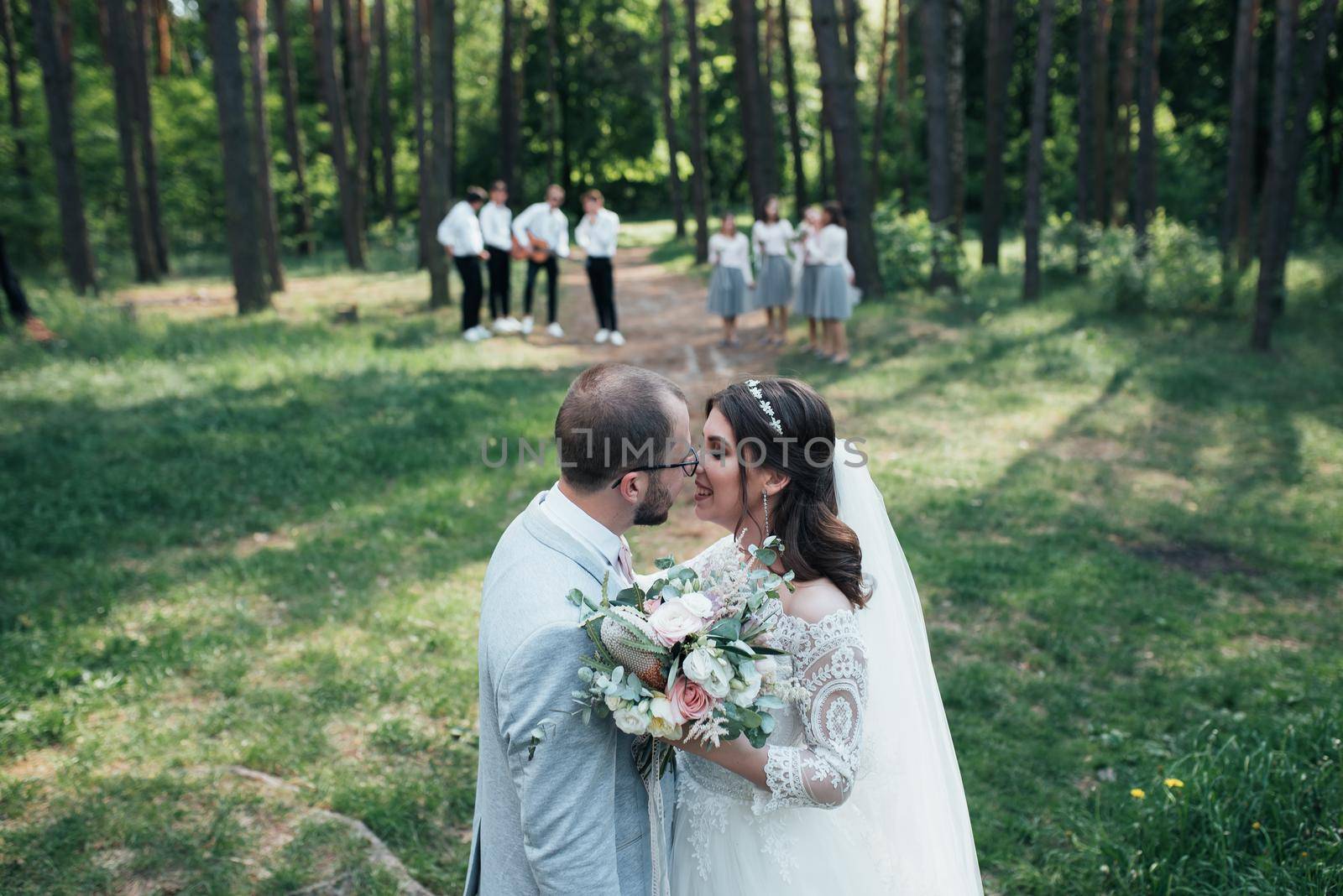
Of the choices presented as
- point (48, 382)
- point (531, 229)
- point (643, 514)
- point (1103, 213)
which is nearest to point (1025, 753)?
point (643, 514)

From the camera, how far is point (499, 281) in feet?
49.0

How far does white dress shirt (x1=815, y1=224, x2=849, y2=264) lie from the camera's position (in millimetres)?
12930

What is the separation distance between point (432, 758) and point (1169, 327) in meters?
14.4

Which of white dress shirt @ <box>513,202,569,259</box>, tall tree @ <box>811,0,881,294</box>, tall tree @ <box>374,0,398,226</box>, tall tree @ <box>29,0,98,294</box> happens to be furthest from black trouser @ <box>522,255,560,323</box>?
tall tree @ <box>374,0,398,226</box>

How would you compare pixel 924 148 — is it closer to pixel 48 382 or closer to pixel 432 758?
pixel 48 382

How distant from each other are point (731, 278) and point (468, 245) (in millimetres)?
3923

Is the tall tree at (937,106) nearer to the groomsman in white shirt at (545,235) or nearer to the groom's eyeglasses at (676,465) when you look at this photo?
the groomsman in white shirt at (545,235)

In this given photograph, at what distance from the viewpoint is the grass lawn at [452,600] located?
13.1 feet

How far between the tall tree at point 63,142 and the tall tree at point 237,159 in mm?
2426

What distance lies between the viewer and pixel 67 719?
4.77 meters

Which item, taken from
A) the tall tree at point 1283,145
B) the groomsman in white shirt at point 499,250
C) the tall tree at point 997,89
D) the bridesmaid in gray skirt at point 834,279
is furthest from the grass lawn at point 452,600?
the tall tree at point 997,89

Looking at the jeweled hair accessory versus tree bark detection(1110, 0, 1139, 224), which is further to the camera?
tree bark detection(1110, 0, 1139, 224)

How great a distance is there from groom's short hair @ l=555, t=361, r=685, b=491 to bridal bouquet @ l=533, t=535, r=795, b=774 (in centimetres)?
26

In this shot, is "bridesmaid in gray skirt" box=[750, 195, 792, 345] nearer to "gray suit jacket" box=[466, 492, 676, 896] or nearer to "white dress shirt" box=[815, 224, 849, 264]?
"white dress shirt" box=[815, 224, 849, 264]
